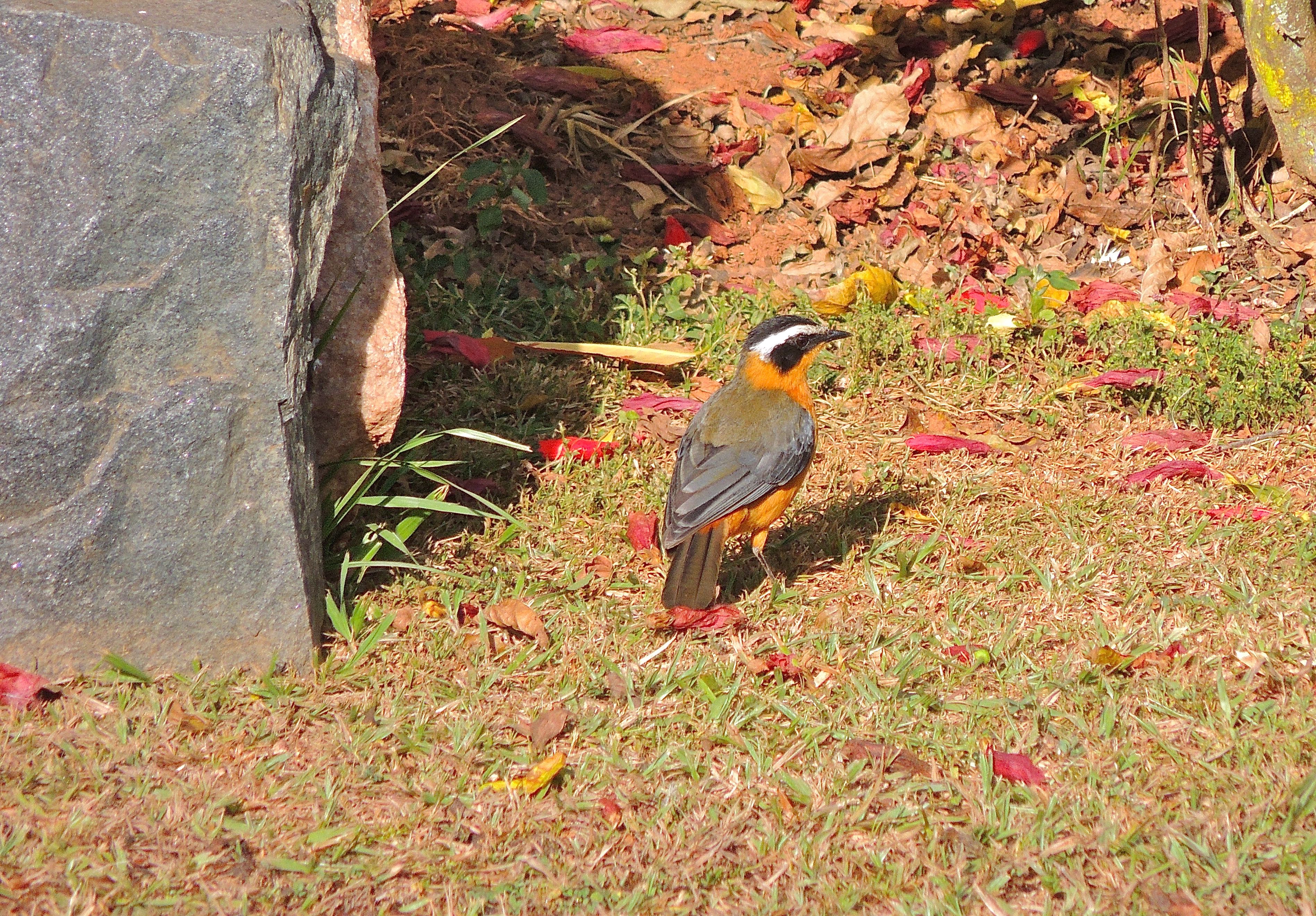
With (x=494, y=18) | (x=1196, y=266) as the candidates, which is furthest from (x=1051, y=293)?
(x=494, y=18)

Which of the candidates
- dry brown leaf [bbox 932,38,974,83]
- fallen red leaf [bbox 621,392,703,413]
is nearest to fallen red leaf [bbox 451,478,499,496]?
fallen red leaf [bbox 621,392,703,413]

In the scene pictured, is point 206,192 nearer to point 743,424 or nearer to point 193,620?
point 193,620

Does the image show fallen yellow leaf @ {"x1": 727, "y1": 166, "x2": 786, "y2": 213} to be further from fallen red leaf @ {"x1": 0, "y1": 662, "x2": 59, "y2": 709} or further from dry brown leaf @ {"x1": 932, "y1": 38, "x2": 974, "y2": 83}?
fallen red leaf @ {"x1": 0, "y1": 662, "x2": 59, "y2": 709}

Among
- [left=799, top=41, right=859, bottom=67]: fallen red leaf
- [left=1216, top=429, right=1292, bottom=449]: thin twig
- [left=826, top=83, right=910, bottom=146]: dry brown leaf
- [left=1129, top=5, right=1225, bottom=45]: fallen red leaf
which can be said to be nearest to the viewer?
[left=1216, top=429, right=1292, bottom=449]: thin twig

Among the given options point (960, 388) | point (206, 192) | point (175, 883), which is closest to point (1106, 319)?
point (960, 388)

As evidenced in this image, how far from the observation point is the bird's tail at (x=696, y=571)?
17.4 feet

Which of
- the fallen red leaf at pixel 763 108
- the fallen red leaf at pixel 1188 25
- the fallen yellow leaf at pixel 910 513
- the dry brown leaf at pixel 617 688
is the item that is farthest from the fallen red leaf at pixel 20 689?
the fallen red leaf at pixel 1188 25

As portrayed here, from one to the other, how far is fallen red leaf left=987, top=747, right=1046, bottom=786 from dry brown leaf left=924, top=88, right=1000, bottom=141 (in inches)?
228

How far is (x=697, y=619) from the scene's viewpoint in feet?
17.6

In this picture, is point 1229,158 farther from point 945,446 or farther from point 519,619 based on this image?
point 519,619

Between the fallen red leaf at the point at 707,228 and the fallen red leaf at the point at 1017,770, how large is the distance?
4835 mm

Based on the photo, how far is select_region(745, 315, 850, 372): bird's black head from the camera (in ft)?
19.6

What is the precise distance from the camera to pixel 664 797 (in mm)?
4395

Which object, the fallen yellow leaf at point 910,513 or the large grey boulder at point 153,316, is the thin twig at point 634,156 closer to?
the fallen yellow leaf at point 910,513
